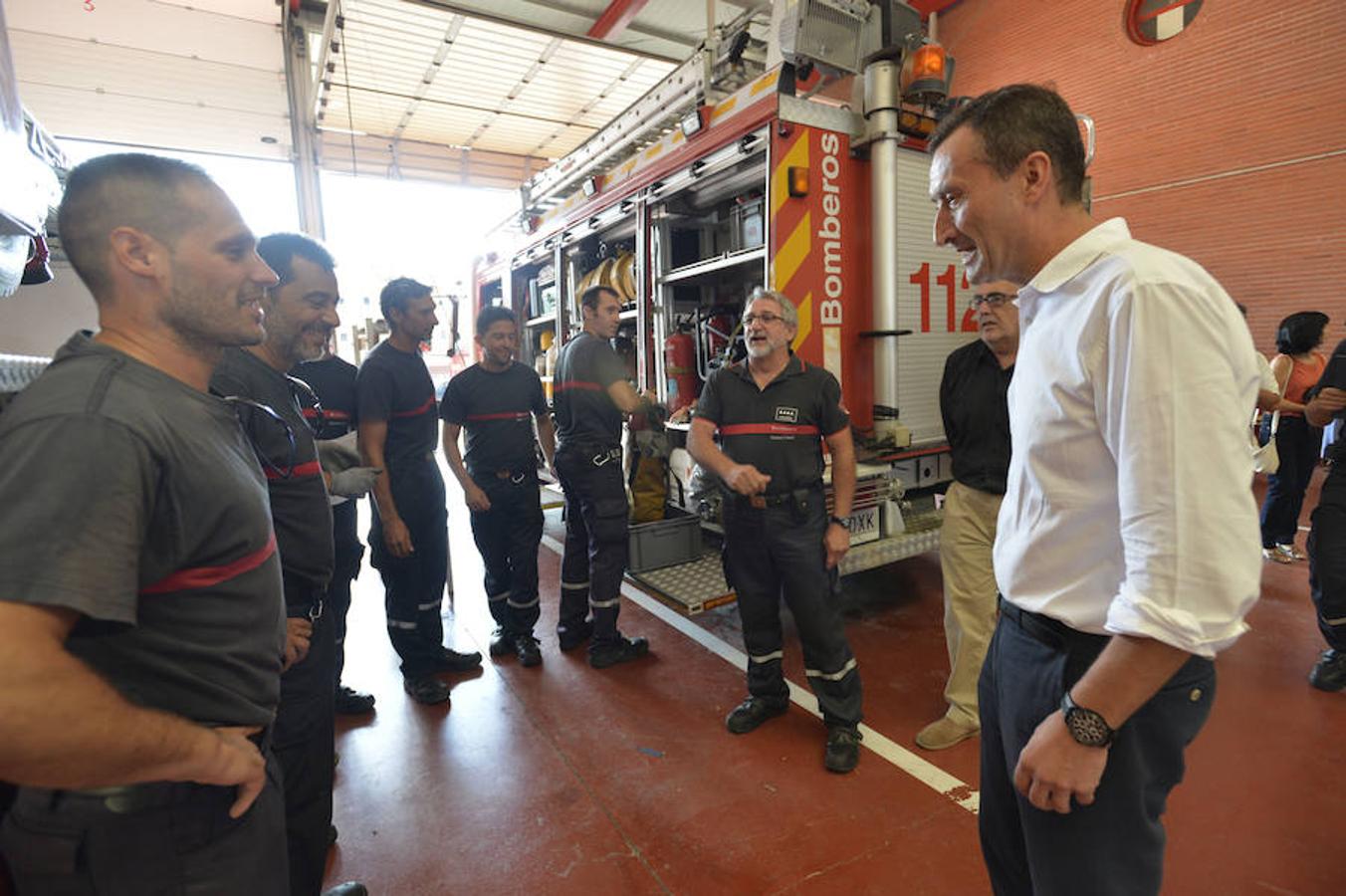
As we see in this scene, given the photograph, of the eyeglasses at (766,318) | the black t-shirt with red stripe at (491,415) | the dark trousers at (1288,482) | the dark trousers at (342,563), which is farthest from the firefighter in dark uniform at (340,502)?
the dark trousers at (1288,482)

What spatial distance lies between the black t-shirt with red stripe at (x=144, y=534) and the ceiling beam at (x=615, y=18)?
6890 mm

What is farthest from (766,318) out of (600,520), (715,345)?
(715,345)

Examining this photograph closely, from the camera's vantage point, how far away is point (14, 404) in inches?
32.8

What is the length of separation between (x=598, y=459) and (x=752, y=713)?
1583mm

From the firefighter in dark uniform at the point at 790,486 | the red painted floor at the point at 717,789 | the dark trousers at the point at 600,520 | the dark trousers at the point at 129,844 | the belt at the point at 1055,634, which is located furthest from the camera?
the dark trousers at the point at 600,520

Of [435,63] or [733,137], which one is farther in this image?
[435,63]

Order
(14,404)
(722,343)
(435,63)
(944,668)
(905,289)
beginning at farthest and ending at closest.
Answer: (435,63), (722,343), (905,289), (944,668), (14,404)

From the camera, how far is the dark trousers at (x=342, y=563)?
248cm

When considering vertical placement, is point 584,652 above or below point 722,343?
below

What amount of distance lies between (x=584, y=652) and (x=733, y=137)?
10.4 feet

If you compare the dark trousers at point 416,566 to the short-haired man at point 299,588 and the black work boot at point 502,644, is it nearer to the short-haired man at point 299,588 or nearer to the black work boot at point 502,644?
the black work boot at point 502,644

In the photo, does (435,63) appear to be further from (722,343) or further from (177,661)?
(177,661)

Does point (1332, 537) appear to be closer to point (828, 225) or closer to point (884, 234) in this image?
point (884, 234)

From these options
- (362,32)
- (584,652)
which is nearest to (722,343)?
(584,652)
